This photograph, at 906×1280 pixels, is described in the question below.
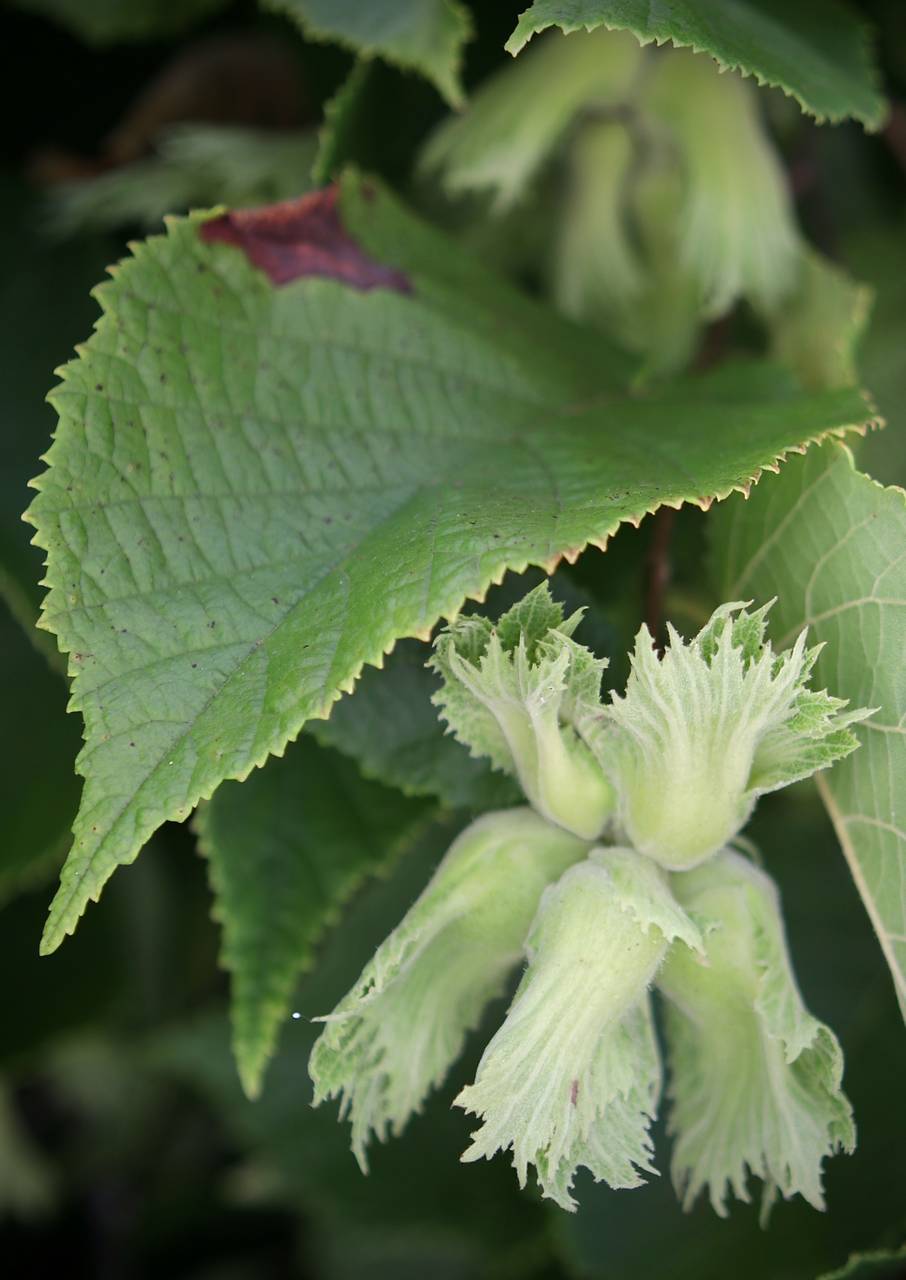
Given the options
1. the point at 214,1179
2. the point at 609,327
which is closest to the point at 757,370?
the point at 609,327

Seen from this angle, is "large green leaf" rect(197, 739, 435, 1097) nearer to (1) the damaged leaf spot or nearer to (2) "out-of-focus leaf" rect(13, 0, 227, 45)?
(1) the damaged leaf spot

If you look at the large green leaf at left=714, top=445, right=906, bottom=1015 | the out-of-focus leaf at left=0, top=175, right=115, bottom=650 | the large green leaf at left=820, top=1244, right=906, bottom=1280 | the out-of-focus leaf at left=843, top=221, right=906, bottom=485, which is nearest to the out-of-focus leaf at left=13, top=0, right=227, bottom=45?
the out-of-focus leaf at left=0, top=175, right=115, bottom=650

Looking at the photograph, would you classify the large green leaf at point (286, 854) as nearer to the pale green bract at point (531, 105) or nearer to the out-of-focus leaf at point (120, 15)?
the pale green bract at point (531, 105)

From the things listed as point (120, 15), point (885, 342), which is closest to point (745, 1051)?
point (885, 342)

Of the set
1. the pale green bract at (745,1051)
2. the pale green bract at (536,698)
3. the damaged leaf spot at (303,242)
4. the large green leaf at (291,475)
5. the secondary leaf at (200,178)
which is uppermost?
the secondary leaf at (200,178)

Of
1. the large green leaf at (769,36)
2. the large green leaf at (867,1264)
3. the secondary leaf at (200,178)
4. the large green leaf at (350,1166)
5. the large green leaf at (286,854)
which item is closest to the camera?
the large green leaf at (769,36)

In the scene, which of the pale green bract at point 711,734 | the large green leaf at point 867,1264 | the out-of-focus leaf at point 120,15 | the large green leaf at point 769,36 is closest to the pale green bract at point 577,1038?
the pale green bract at point 711,734
